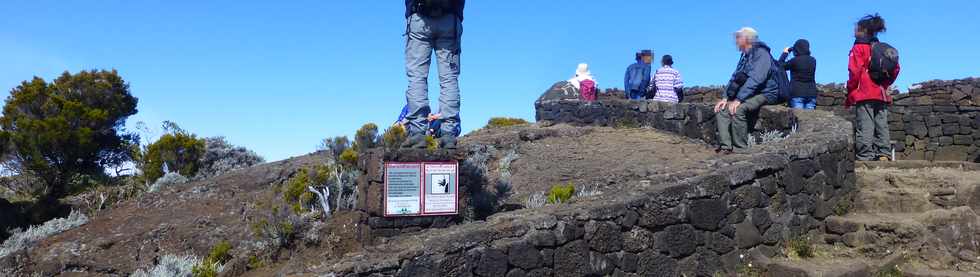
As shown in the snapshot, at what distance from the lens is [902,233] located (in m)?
6.09

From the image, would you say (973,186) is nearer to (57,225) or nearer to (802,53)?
(802,53)

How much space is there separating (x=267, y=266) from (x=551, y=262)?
2903mm

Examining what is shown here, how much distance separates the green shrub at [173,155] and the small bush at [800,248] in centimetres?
989

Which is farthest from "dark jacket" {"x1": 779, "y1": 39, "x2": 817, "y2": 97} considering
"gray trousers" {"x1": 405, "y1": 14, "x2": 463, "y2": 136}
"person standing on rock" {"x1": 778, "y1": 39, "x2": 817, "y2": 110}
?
"gray trousers" {"x1": 405, "y1": 14, "x2": 463, "y2": 136}

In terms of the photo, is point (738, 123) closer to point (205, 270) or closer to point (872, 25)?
point (872, 25)

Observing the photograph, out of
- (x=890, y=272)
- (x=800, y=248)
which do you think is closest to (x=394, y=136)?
(x=800, y=248)

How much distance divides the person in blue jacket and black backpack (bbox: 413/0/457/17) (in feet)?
Answer: 28.4

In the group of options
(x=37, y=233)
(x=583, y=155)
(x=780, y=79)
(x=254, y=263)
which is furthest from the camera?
(x=583, y=155)

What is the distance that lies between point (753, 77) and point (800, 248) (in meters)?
2.51

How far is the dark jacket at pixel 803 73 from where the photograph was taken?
11.2m

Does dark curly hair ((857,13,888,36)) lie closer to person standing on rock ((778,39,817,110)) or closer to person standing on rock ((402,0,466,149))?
person standing on rock ((778,39,817,110))

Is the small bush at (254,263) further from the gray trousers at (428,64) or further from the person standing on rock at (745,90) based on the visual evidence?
the person standing on rock at (745,90)

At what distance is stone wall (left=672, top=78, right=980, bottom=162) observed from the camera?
596 inches

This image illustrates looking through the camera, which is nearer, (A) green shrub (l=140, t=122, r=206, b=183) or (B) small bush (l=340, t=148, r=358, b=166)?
(B) small bush (l=340, t=148, r=358, b=166)
